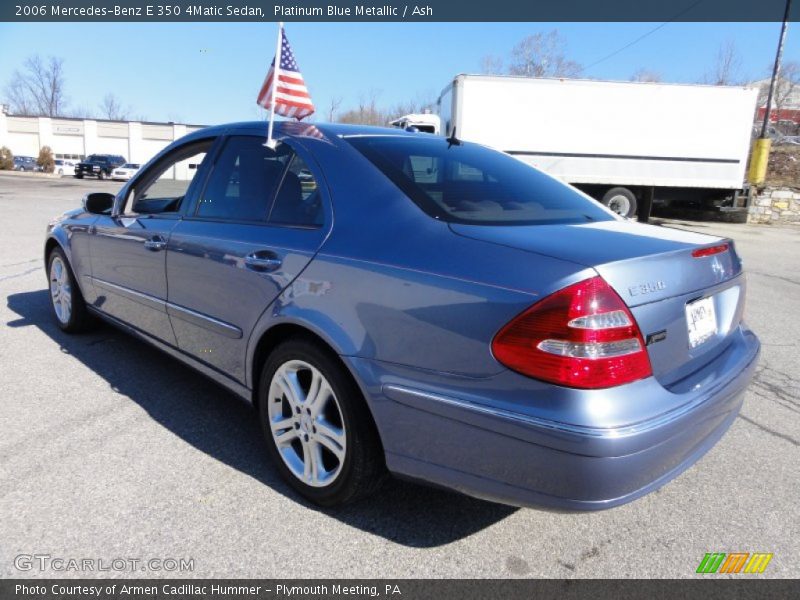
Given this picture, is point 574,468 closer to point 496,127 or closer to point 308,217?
point 308,217

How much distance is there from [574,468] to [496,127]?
14022 millimetres

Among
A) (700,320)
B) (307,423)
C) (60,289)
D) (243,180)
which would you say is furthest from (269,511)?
(60,289)

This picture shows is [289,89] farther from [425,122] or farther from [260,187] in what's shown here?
[425,122]

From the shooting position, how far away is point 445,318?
1.90 m

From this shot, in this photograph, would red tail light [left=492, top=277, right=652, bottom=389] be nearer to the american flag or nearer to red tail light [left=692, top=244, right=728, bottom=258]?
red tail light [left=692, top=244, right=728, bottom=258]

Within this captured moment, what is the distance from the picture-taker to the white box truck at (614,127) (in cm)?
1455

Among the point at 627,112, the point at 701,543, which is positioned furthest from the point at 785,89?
the point at 701,543

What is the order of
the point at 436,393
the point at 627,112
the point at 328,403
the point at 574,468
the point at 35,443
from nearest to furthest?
the point at 574,468, the point at 436,393, the point at 328,403, the point at 35,443, the point at 627,112

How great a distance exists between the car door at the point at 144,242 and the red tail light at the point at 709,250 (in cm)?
257

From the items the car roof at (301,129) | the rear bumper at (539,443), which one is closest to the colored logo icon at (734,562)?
the rear bumper at (539,443)

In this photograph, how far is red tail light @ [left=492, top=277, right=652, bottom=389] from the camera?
173 cm

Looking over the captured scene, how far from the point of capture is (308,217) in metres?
2.53

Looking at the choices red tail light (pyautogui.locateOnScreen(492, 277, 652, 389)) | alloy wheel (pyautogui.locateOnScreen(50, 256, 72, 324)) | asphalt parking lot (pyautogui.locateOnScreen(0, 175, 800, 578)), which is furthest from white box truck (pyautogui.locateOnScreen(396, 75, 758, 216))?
red tail light (pyautogui.locateOnScreen(492, 277, 652, 389))

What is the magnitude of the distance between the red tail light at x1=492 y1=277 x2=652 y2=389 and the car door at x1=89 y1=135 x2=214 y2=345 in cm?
227
